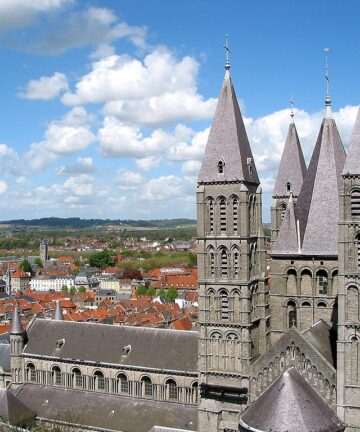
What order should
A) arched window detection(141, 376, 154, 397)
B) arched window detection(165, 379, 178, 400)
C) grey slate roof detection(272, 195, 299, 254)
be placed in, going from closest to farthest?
1. grey slate roof detection(272, 195, 299, 254)
2. arched window detection(165, 379, 178, 400)
3. arched window detection(141, 376, 154, 397)

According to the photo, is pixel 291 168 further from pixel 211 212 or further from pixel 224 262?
pixel 224 262

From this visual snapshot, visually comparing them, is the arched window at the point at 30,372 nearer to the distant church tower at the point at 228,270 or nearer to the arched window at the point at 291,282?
the distant church tower at the point at 228,270

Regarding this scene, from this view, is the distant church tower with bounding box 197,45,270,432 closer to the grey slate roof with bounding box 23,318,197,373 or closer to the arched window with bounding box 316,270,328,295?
the arched window with bounding box 316,270,328,295

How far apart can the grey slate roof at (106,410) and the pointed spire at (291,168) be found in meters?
19.8

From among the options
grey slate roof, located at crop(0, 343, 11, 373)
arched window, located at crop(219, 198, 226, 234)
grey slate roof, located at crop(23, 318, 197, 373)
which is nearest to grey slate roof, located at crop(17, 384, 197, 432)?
grey slate roof, located at crop(23, 318, 197, 373)

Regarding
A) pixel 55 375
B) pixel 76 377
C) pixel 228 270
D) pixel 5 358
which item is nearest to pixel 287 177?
pixel 228 270

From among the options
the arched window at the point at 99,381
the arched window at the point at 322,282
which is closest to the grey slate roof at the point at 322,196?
the arched window at the point at 322,282

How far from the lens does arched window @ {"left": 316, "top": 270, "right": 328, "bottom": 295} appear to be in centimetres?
4697

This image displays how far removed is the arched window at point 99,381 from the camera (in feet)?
183

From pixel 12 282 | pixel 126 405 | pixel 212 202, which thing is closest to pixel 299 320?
pixel 212 202

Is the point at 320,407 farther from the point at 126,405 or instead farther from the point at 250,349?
the point at 126,405

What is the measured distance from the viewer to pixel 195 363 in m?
52.2

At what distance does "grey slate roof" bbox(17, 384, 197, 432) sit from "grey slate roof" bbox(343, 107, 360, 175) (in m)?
23.6

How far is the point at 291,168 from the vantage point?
176ft
